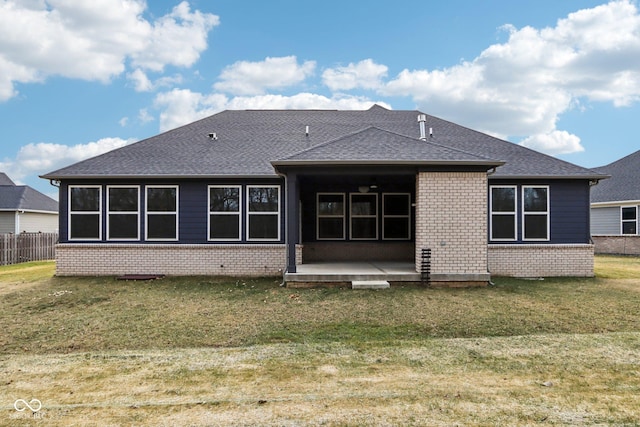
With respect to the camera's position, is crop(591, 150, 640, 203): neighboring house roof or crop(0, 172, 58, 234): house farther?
crop(0, 172, 58, 234): house

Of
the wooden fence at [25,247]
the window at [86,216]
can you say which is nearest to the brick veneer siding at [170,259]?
the window at [86,216]

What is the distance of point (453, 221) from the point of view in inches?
376

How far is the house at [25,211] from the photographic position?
22.5 m

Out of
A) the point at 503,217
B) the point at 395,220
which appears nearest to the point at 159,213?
the point at 395,220

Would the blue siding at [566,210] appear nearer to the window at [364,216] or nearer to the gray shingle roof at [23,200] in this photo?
the window at [364,216]

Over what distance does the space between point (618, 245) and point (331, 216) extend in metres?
16.5

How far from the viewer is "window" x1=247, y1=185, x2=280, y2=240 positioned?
11680 millimetres

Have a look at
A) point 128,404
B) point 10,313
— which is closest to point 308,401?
point 128,404

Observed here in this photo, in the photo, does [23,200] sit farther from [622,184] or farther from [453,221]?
[622,184]

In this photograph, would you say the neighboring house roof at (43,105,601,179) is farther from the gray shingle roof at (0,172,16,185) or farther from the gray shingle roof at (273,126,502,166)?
the gray shingle roof at (0,172,16,185)

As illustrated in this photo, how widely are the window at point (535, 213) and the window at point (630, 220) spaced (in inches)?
478

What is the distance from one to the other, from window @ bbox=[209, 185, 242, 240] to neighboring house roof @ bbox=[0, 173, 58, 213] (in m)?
17.6

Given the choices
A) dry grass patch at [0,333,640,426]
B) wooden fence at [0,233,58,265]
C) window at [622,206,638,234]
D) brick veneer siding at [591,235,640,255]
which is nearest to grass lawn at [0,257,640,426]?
dry grass patch at [0,333,640,426]

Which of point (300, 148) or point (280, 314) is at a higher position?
point (300, 148)
